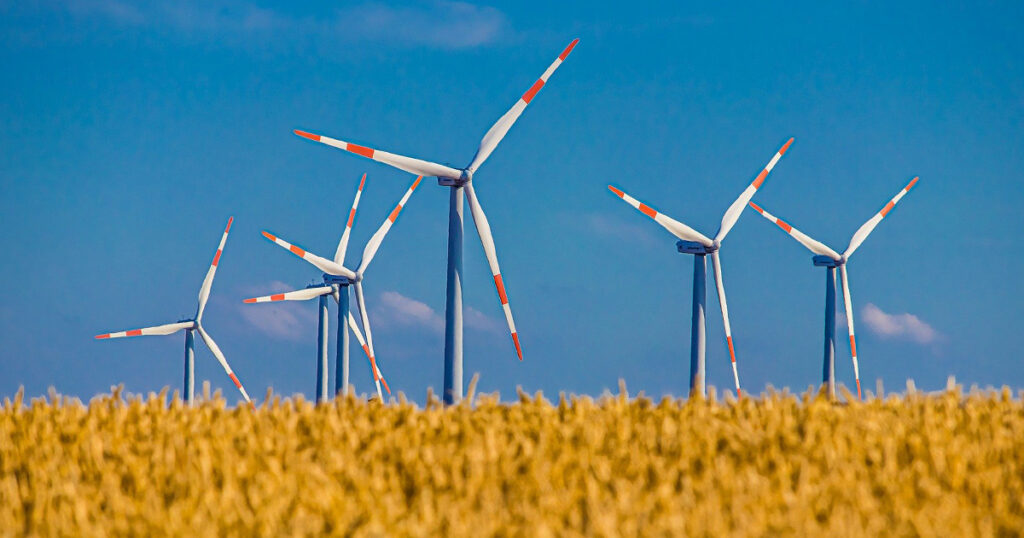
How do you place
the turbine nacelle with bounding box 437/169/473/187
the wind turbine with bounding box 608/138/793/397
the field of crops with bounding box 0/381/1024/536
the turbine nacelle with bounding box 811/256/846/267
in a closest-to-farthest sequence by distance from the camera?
the field of crops with bounding box 0/381/1024/536
the turbine nacelle with bounding box 437/169/473/187
the wind turbine with bounding box 608/138/793/397
the turbine nacelle with bounding box 811/256/846/267

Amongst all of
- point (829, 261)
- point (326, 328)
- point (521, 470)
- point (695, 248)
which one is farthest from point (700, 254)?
point (521, 470)

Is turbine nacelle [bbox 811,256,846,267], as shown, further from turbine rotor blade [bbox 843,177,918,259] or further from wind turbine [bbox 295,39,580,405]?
wind turbine [bbox 295,39,580,405]

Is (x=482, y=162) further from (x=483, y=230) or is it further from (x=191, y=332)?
(x=191, y=332)

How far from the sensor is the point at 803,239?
4762 centimetres

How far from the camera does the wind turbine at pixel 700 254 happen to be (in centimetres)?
3900

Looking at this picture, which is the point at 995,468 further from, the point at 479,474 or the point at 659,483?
the point at 479,474

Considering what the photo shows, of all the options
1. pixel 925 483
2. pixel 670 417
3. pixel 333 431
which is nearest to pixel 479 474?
pixel 333 431

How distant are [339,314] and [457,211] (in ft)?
66.1

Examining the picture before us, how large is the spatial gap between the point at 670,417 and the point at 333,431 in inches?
178

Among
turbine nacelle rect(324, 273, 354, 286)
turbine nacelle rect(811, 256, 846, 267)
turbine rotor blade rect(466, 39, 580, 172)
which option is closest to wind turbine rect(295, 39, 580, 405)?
turbine rotor blade rect(466, 39, 580, 172)

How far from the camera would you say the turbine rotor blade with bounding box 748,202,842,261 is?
153 feet

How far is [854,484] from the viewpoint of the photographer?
38.9 ft

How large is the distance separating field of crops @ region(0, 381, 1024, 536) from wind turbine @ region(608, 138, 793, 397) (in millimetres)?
22808

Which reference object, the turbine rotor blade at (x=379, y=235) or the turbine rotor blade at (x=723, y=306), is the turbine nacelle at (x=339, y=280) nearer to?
the turbine rotor blade at (x=379, y=235)
